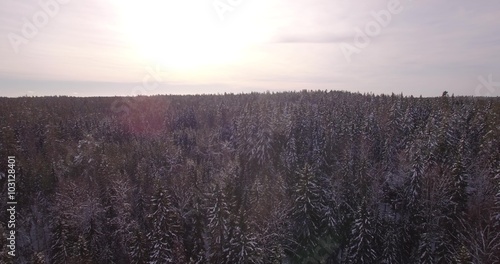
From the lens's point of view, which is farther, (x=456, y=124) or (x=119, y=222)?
(x=456, y=124)

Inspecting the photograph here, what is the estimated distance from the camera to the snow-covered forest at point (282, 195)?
35.0m

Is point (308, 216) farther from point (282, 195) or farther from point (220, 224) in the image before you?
point (220, 224)

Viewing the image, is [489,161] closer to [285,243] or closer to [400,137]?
[400,137]

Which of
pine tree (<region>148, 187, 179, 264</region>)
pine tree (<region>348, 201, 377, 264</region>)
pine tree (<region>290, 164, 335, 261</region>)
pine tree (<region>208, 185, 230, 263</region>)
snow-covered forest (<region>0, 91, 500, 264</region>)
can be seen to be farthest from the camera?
pine tree (<region>290, 164, 335, 261</region>)

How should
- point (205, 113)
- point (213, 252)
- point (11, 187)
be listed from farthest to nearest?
point (205, 113), point (213, 252), point (11, 187)

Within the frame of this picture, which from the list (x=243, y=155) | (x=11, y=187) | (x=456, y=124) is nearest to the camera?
(x=11, y=187)

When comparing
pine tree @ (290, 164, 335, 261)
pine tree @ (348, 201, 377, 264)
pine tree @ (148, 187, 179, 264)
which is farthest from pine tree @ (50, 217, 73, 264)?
pine tree @ (348, 201, 377, 264)

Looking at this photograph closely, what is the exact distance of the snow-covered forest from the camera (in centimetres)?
3500

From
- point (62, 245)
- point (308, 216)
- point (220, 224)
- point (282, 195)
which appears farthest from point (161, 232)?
point (282, 195)

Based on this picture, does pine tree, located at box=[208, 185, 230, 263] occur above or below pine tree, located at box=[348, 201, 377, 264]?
above

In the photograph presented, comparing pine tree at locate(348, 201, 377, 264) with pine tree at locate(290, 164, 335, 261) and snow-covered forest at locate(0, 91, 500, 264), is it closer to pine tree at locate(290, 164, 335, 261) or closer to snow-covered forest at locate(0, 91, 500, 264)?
snow-covered forest at locate(0, 91, 500, 264)

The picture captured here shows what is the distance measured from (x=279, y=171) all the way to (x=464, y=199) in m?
30.0

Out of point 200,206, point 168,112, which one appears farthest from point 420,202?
point 168,112

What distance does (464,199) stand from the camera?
40625mm
